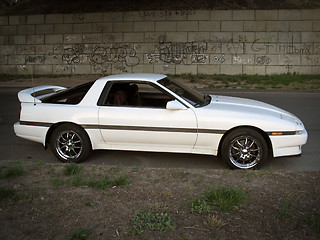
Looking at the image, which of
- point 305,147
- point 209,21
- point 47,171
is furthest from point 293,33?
point 47,171

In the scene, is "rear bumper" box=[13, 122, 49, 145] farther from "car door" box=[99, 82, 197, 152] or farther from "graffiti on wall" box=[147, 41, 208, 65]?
"graffiti on wall" box=[147, 41, 208, 65]

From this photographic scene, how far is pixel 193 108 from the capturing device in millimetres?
5492

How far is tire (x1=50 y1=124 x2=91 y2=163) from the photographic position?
576 centimetres

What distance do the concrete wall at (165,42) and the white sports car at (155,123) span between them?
47.8 ft

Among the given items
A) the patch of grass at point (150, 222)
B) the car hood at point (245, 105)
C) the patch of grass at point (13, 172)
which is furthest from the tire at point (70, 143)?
the patch of grass at point (150, 222)

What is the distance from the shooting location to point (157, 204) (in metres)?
3.90

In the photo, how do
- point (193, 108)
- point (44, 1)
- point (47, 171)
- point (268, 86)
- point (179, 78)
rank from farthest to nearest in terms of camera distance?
point (44, 1) < point (179, 78) < point (268, 86) < point (193, 108) < point (47, 171)

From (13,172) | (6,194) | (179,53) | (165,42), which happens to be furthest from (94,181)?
(165,42)

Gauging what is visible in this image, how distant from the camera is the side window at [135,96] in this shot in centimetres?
584

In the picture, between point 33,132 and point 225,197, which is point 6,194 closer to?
point 33,132

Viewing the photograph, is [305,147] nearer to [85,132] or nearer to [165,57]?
[85,132]

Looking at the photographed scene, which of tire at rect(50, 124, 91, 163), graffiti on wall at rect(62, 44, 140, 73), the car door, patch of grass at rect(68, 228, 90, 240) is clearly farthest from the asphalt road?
graffiti on wall at rect(62, 44, 140, 73)

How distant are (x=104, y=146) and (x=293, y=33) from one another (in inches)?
660

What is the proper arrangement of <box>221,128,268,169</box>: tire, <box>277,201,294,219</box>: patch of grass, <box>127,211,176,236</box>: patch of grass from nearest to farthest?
<box>127,211,176,236</box>: patch of grass, <box>277,201,294,219</box>: patch of grass, <box>221,128,268,169</box>: tire
